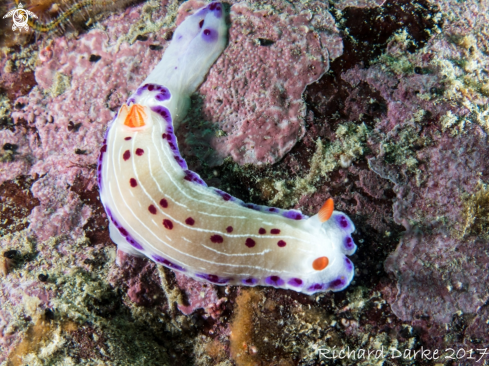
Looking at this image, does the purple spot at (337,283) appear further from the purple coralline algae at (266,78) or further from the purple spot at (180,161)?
the purple spot at (180,161)

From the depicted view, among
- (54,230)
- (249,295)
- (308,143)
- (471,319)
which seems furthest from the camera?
(54,230)

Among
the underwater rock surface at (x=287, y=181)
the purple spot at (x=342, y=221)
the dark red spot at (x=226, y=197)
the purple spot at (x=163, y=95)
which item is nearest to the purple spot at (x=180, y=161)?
the underwater rock surface at (x=287, y=181)

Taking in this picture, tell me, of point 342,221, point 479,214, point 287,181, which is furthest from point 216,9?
point 479,214

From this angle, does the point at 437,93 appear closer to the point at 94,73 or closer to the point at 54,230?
the point at 94,73

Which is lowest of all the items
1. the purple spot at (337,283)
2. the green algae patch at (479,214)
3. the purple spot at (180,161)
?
the purple spot at (337,283)

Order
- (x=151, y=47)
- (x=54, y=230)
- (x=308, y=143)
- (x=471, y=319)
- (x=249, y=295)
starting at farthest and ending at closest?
(x=151, y=47) → (x=54, y=230) → (x=308, y=143) → (x=249, y=295) → (x=471, y=319)

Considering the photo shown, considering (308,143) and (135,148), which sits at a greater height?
(135,148)

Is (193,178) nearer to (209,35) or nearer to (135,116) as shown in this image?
(135,116)

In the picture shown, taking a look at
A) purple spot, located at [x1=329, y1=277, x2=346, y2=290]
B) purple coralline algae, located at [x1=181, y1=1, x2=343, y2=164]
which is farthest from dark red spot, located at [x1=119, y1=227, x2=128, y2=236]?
purple spot, located at [x1=329, y1=277, x2=346, y2=290]

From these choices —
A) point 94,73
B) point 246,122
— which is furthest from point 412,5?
point 94,73
